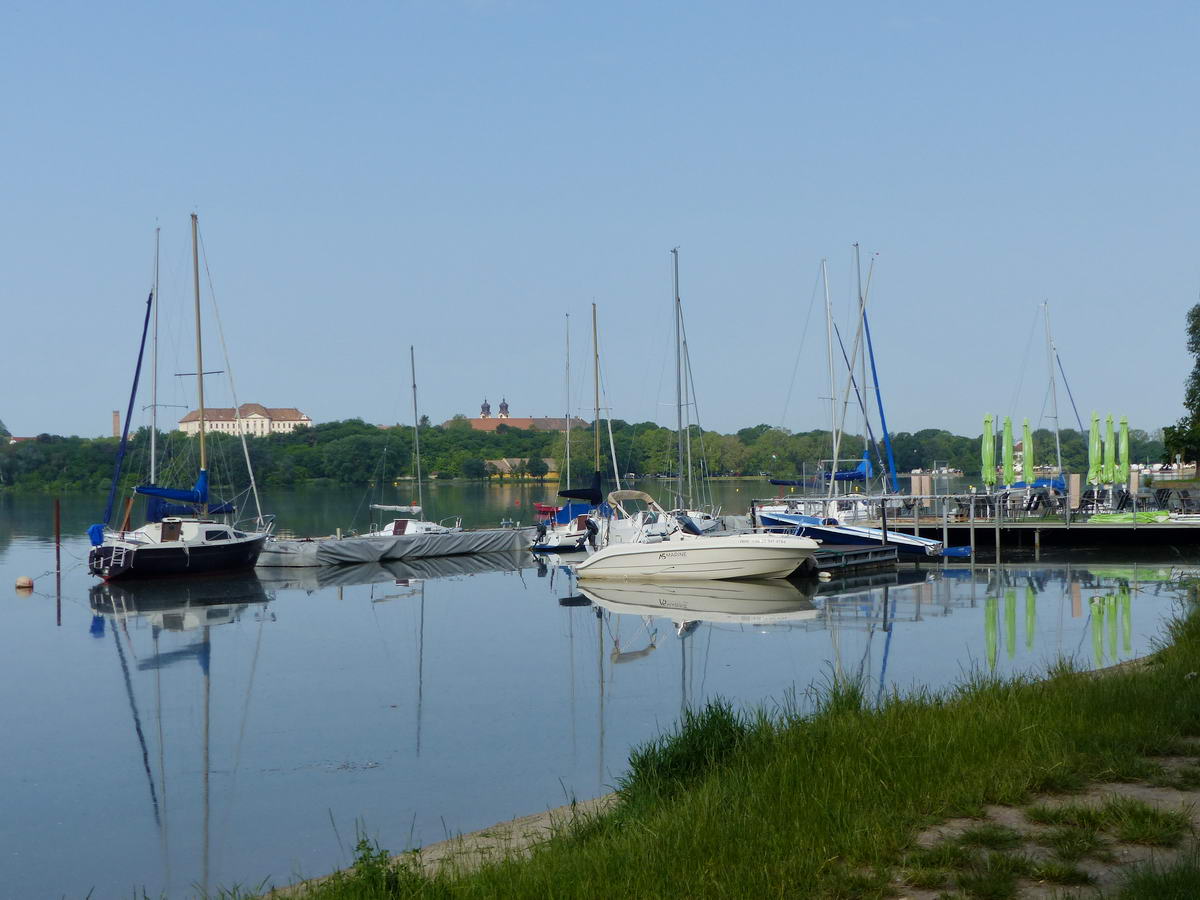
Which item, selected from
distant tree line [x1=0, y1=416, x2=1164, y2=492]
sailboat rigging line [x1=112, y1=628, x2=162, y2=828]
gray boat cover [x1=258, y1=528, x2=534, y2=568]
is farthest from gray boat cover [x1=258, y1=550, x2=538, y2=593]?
distant tree line [x1=0, y1=416, x2=1164, y2=492]

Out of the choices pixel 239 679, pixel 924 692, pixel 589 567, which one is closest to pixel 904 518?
pixel 589 567

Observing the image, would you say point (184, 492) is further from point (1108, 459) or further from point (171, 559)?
point (1108, 459)

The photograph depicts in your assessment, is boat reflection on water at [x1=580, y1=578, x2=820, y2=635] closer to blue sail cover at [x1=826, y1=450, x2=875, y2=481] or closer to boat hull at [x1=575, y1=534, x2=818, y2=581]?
boat hull at [x1=575, y1=534, x2=818, y2=581]

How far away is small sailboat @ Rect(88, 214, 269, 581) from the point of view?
33438 millimetres

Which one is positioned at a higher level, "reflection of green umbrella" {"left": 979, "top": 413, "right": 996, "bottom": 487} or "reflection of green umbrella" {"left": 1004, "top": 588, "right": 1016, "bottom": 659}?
"reflection of green umbrella" {"left": 979, "top": 413, "right": 996, "bottom": 487}

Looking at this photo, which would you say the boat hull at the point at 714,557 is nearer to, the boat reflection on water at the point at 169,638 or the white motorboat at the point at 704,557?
the white motorboat at the point at 704,557

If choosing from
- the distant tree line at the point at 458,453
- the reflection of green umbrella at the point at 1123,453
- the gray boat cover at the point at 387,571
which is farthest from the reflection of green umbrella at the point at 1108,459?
the distant tree line at the point at 458,453

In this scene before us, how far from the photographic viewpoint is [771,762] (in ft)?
28.9

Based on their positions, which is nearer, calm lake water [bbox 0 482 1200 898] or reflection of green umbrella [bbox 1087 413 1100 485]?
calm lake water [bbox 0 482 1200 898]

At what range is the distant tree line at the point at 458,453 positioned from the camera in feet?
374

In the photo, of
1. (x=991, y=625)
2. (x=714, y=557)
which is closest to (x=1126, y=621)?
(x=991, y=625)

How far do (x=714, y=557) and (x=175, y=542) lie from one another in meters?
15.3

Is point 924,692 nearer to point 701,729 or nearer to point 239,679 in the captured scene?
point 701,729

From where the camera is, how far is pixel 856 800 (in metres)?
7.61
